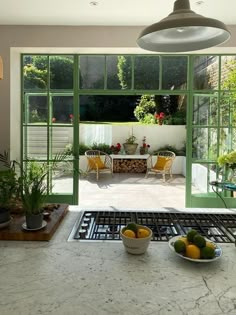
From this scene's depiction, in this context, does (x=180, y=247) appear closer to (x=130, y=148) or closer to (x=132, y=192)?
(x=132, y=192)

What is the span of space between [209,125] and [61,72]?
235 centimetres

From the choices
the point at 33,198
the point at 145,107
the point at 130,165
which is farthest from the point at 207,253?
the point at 145,107

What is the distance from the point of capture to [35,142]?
4.54 meters

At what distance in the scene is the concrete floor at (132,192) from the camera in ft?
17.6

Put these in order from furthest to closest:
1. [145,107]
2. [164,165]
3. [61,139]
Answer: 1. [145,107]
2. [164,165]
3. [61,139]

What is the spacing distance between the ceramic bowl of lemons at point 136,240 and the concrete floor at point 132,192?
3045mm

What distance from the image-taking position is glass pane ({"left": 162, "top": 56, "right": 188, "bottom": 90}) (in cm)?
445

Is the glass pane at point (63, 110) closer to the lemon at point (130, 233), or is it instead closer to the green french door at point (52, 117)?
the green french door at point (52, 117)

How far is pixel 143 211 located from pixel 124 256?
687 mm

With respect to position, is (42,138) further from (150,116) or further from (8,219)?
(150,116)

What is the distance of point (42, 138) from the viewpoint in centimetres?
451

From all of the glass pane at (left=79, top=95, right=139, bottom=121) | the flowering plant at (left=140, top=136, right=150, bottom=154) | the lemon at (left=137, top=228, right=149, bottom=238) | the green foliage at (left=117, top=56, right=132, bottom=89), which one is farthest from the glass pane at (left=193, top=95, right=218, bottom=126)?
the glass pane at (left=79, top=95, right=139, bottom=121)

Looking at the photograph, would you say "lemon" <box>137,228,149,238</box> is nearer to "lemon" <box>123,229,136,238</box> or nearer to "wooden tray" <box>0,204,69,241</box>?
"lemon" <box>123,229,136,238</box>

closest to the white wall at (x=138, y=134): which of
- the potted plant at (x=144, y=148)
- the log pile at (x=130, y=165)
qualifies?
the potted plant at (x=144, y=148)
